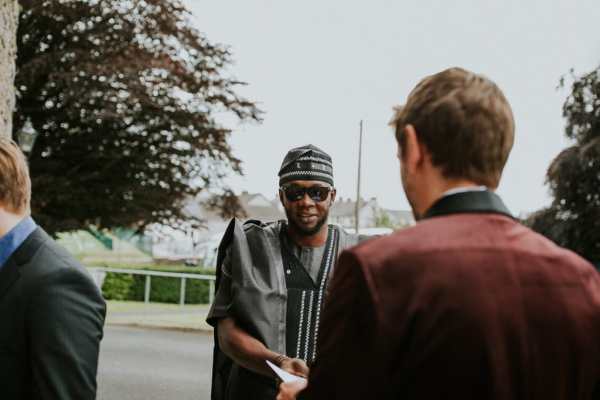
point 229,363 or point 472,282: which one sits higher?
point 472,282

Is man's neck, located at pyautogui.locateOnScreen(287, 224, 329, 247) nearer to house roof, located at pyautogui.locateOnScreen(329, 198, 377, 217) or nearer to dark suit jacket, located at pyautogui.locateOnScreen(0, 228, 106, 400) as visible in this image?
dark suit jacket, located at pyautogui.locateOnScreen(0, 228, 106, 400)

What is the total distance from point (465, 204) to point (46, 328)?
135cm

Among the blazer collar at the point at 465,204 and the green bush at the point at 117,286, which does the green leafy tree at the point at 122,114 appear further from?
the blazer collar at the point at 465,204

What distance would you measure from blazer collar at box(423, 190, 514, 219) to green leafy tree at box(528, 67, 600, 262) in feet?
73.0

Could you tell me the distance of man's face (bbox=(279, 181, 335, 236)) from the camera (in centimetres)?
354

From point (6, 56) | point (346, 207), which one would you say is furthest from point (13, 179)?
point (346, 207)

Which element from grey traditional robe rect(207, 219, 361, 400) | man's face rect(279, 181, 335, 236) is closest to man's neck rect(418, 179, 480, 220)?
grey traditional robe rect(207, 219, 361, 400)

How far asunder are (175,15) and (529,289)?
17393mm

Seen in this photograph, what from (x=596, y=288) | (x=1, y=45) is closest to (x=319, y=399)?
(x=596, y=288)

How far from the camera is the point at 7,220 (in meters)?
2.50

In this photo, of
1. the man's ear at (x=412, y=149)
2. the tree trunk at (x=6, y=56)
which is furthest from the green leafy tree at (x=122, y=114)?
the man's ear at (x=412, y=149)

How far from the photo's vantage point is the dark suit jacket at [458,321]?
4.87 ft

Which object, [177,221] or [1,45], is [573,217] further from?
[1,45]

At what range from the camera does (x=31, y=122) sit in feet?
59.4
